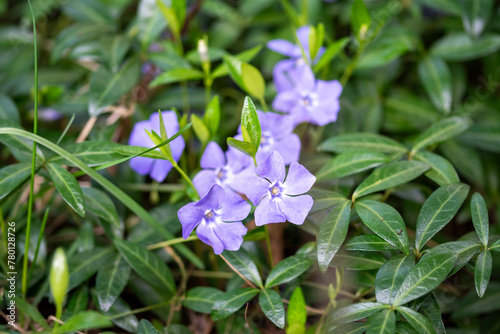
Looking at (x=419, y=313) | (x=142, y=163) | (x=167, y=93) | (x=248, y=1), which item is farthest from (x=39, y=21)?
(x=419, y=313)

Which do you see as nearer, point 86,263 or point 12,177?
point 12,177

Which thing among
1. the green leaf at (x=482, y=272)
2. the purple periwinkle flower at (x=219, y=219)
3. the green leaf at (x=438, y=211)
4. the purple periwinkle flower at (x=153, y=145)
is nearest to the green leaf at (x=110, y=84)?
the purple periwinkle flower at (x=153, y=145)

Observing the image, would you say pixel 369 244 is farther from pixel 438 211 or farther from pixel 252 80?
pixel 252 80

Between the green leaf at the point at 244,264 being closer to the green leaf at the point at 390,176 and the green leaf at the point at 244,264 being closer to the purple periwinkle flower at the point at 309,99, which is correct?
the green leaf at the point at 390,176

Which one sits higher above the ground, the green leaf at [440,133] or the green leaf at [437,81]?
the green leaf at [440,133]

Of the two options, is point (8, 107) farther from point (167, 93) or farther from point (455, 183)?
point (455, 183)

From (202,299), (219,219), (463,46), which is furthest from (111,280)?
(463,46)
